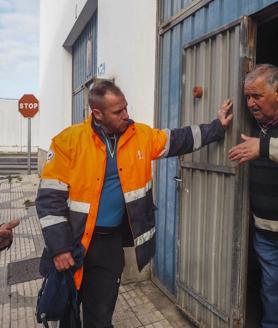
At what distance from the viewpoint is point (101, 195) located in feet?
8.46

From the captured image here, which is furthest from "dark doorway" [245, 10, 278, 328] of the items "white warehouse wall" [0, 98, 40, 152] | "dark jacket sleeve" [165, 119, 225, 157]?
"white warehouse wall" [0, 98, 40, 152]

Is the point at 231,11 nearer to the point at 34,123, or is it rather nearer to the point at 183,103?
the point at 183,103

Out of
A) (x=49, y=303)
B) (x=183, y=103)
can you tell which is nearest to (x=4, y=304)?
(x=49, y=303)

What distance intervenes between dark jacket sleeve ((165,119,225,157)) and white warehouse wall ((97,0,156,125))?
1.36 meters

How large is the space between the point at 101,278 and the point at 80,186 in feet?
2.31

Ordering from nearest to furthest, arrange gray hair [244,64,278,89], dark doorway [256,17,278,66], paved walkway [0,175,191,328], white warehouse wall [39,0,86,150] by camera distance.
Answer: gray hair [244,64,278,89] → paved walkway [0,175,191,328] → dark doorway [256,17,278,66] → white warehouse wall [39,0,86,150]

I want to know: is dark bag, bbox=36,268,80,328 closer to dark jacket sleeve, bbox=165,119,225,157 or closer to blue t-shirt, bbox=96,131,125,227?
blue t-shirt, bbox=96,131,125,227

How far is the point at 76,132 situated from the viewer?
8.46ft

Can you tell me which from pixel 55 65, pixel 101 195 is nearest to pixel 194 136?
pixel 101 195

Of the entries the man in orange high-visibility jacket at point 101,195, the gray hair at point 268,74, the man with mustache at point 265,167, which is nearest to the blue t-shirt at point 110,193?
the man in orange high-visibility jacket at point 101,195

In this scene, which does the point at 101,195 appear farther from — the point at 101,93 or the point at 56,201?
the point at 101,93

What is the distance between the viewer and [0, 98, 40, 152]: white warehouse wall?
75.3ft

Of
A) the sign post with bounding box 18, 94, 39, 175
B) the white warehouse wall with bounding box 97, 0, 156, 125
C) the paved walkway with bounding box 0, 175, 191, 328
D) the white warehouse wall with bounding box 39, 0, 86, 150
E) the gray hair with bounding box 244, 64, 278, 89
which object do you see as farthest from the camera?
the sign post with bounding box 18, 94, 39, 175

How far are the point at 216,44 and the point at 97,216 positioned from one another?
5.19ft
